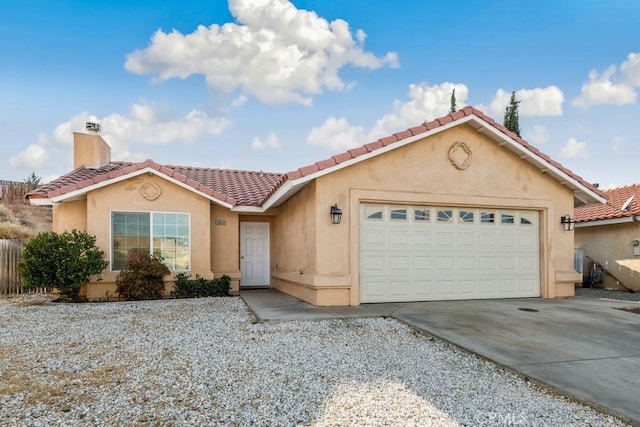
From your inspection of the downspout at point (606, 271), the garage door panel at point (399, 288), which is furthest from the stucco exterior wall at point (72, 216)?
the downspout at point (606, 271)

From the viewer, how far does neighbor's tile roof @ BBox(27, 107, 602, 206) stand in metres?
9.52

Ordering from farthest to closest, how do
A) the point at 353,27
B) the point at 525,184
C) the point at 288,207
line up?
the point at 353,27, the point at 288,207, the point at 525,184

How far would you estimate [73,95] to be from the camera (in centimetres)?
1420

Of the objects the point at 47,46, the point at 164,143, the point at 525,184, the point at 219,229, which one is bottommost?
the point at 219,229

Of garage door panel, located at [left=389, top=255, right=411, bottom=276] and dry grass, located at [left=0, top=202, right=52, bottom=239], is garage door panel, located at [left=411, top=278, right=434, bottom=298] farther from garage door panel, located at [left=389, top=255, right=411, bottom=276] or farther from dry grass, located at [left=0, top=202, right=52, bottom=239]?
dry grass, located at [left=0, top=202, right=52, bottom=239]

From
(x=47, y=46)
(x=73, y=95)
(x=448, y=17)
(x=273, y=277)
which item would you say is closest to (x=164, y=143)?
(x=73, y=95)

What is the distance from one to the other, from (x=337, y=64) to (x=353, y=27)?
157 centimetres

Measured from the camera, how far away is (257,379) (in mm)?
4680

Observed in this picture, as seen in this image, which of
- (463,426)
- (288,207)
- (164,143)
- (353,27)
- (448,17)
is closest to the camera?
(463,426)

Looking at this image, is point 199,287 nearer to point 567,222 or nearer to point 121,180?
point 121,180

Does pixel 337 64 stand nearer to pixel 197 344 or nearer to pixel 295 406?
pixel 197 344

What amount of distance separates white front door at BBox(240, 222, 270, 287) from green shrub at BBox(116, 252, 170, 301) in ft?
12.1

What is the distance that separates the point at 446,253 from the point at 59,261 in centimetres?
1006

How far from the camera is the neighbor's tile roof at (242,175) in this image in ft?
31.2
